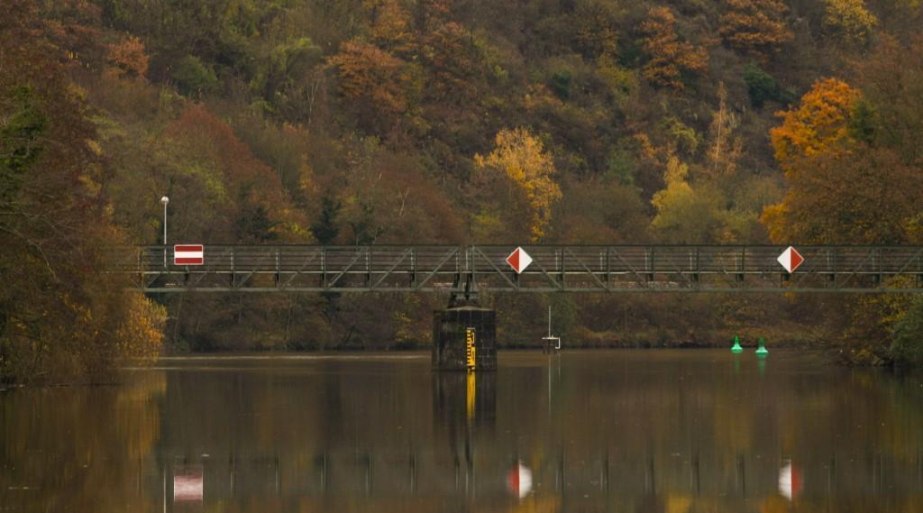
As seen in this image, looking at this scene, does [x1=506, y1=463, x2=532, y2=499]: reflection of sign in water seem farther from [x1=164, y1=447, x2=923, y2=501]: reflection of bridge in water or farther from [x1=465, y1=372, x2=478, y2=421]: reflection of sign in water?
[x1=465, y1=372, x2=478, y2=421]: reflection of sign in water

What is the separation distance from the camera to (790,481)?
36094mm

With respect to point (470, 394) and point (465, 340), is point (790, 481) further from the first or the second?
point (465, 340)

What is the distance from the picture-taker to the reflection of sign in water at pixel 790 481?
34406 mm

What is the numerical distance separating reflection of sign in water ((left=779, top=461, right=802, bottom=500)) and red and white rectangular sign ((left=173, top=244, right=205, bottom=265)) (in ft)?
153

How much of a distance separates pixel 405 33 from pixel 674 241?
117ft

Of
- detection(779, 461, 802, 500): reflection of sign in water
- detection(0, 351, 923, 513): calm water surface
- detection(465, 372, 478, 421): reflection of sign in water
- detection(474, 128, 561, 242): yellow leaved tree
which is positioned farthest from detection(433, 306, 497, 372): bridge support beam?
detection(474, 128, 561, 242): yellow leaved tree

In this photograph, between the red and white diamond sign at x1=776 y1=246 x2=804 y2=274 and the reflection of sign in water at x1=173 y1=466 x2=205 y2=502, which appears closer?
the reflection of sign in water at x1=173 y1=466 x2=205 y2=502

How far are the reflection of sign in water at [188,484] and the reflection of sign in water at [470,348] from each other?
43215mm

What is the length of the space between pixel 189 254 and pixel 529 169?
260 ft

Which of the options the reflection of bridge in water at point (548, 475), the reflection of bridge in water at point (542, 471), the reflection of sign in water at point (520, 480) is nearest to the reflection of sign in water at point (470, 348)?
the reflection of bridge in water at point (542, 471)

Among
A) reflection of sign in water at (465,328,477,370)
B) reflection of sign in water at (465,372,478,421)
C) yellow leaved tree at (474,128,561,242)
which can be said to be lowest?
reflection of sign in water at (465,372,478,421)

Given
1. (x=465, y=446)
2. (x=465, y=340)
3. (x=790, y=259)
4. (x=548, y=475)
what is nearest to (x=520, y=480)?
(x=548, y=475)

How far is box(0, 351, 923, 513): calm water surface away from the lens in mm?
33875

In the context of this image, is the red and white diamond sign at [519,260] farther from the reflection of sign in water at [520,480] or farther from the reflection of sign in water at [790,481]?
the reflection of sign in water at [790,481]
